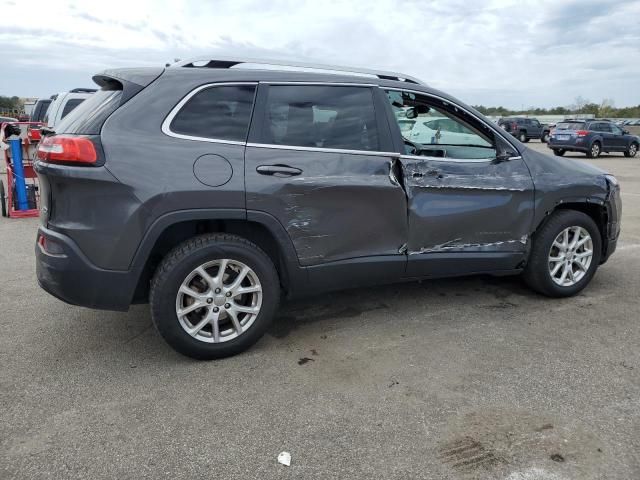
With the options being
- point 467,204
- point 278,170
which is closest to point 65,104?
point 278,170

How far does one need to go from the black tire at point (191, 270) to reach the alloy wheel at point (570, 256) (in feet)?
8.20

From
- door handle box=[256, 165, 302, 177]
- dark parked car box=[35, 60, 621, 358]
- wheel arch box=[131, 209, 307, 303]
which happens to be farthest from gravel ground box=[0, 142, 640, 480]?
door handle box=[256, 165, 302, 177]

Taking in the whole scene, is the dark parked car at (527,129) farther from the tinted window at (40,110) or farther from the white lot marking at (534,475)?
the white lot marking at (534,475)

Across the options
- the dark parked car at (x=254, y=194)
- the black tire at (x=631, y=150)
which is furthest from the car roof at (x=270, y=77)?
the black tire at (x=631, y=150)

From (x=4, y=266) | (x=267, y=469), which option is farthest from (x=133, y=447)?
(x=4, y=266)

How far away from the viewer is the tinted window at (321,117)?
3.47 m

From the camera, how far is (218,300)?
335 cm

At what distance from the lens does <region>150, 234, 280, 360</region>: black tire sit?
3.20m

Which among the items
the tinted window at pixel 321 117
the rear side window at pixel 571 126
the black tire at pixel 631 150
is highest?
the tinted window at pixel 321 117

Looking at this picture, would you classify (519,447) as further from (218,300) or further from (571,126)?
(571,126)

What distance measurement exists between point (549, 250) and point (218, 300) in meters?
2.78

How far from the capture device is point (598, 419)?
9.14 feet

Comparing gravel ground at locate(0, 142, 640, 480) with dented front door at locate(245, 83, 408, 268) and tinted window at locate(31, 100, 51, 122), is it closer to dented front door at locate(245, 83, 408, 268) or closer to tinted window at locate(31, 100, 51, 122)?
dented front door at locate(245, 83, 408, 268)

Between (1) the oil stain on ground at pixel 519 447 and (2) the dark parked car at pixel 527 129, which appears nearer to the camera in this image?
(1) the oil stain on ground at pixel 519 447
